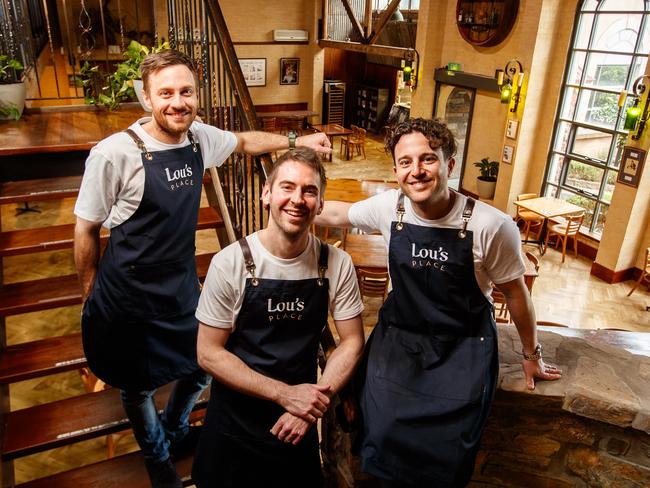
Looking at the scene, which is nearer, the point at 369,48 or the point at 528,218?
the point at 528,218

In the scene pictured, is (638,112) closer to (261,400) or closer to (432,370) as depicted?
(432,370)

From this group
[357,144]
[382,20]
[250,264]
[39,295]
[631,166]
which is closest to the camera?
[250,264]

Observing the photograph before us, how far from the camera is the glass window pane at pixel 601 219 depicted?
8453mm

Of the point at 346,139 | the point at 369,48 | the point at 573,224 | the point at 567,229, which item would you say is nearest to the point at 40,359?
the point at 567,229

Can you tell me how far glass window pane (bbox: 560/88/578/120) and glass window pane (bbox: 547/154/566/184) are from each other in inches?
27.0

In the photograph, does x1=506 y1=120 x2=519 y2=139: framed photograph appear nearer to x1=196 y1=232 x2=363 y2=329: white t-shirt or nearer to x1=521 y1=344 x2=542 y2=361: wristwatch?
x1=521 y1=344 x2=542 y2=361: wristwatch

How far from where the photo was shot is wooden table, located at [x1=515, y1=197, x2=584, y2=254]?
8047 millimetres

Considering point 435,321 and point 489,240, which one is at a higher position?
point 489,240

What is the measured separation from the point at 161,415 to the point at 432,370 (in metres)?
1.35

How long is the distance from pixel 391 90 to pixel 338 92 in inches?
64.5

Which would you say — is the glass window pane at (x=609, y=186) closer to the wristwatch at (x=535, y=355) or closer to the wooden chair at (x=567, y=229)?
the wooden chair at (x=567, y=229)

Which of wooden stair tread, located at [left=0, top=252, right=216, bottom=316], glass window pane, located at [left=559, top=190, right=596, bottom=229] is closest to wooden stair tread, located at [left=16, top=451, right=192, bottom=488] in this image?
wooden stair tread, located at [left=0, top=252, right=216, bottom=316]

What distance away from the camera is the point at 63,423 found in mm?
2408

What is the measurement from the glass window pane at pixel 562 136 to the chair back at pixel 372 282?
15.9 feet
